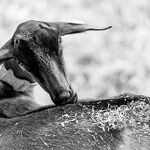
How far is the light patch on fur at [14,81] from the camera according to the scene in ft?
16.5

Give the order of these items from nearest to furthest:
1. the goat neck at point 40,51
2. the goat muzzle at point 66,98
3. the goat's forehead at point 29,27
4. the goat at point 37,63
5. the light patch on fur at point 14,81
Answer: the goat muzzle at point 66,98, the goat at point 37,63, the goat neck at point 40,51, the goat's forehead at point 29,27, the light patch on fur at point 14,81

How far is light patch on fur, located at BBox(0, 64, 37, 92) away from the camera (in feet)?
16.5

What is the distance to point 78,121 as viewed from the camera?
104 inches

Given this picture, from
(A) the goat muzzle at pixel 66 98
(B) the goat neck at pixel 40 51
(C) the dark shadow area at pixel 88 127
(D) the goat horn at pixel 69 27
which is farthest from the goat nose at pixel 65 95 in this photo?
(D) the goat horn at pixel 69 27

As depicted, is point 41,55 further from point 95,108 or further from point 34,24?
point 95,108

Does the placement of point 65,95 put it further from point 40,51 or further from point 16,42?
point 16,42

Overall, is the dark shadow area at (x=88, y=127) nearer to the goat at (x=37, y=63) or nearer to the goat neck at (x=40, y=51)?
the goat at (x=37, y=63)

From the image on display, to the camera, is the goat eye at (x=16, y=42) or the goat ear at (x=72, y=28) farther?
the goat ear at (x=72, y=28)

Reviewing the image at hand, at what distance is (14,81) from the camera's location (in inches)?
199

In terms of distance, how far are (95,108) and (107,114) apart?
10 centimetres

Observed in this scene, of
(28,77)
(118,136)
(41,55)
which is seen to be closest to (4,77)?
(28,77)

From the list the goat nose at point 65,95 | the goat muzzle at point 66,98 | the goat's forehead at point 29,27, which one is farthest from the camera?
the goat's forehead at point 29,27

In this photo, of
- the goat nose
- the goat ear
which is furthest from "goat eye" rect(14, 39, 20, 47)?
the goat nose

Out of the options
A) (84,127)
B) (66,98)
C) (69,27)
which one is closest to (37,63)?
(69,27)
